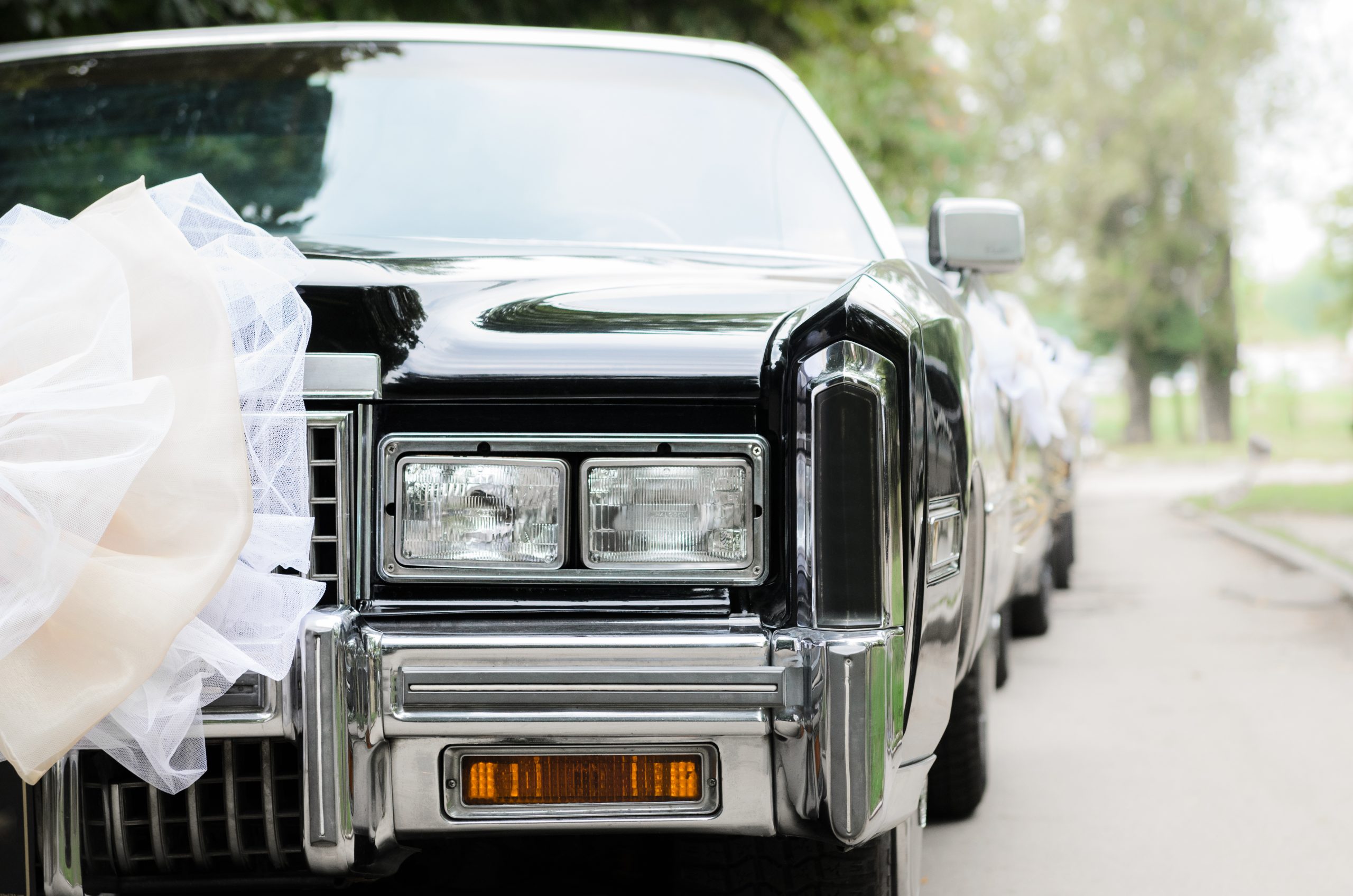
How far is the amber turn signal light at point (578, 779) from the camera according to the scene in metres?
2.10

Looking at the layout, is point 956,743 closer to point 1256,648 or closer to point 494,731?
point 494,731

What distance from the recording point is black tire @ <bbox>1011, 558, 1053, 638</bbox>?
7230 mm

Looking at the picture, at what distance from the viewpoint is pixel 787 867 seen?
2.39 m

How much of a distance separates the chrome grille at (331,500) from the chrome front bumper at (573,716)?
0.09 metres

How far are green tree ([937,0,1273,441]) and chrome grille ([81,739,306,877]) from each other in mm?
30509

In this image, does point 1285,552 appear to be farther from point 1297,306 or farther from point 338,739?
point 1297,306

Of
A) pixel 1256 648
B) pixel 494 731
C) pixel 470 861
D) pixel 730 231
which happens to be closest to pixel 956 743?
pixel 470 861

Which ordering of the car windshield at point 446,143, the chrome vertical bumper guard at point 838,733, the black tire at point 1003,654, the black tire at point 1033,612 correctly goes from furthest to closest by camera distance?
1. the black tire at point 1033,612
2. the black tire at point 1003,654
3. the car windshield at point 446,143
4. the chrome vertical bumper guard at point 838,733

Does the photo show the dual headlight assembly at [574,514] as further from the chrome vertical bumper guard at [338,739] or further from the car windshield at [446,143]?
the car windshield at [446,143]

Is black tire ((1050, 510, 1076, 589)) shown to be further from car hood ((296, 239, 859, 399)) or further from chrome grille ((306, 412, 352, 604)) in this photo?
chrome grille ((306, 412, 352, 604))

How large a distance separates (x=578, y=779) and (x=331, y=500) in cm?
53

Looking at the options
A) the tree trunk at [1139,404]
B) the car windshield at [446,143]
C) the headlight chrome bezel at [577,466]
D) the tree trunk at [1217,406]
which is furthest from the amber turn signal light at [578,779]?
the tree trunk at [1139,404]

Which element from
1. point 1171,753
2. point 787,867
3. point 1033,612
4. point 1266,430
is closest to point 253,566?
point 787,867

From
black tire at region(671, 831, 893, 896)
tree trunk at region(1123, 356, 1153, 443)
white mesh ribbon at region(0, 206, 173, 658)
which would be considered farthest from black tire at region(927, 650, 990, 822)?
tree trunk at region(1123, 356, 1153, 443)
